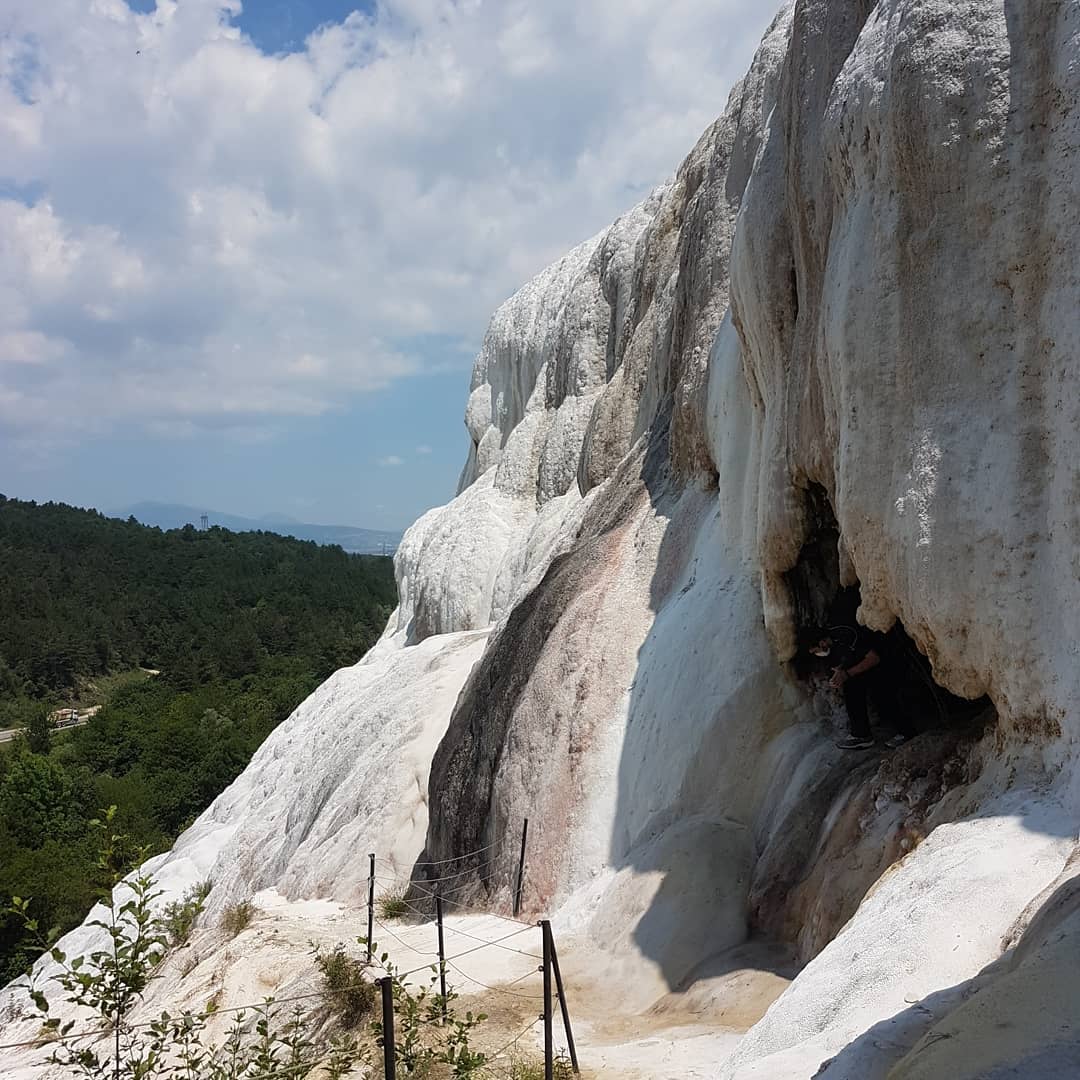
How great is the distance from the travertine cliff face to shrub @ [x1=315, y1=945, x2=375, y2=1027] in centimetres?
172

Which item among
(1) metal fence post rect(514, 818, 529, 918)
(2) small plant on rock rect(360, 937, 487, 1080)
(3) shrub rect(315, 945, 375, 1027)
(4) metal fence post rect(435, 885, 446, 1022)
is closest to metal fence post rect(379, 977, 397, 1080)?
(2) small plant on rock rect(360, 937, 487, 1080)

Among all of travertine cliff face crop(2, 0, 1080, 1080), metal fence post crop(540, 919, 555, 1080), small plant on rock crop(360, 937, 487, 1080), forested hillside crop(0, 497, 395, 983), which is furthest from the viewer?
forested hillside crop(0, 497, 395, 983)

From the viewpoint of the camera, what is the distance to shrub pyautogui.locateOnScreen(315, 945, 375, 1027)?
6.76 m

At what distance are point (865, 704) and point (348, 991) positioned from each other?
428cm

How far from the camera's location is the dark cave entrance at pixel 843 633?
6.86 meters

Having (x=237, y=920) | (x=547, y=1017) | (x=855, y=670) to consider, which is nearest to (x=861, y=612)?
(x=855, y=670)

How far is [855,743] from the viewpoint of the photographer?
7.30 meters

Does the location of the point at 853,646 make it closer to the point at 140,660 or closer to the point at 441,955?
the point at 441,955

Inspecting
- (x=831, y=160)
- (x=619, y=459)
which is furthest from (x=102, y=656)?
(x=831, y=160)

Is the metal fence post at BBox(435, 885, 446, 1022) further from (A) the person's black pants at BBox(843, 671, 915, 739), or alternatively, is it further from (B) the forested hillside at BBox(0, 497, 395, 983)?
(B) the forested hillside at BBox(0, 497, 395, 983)

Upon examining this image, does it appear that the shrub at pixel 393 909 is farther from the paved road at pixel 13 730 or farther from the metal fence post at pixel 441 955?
the paved road at pixel 13 730

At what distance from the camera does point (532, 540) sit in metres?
20.3

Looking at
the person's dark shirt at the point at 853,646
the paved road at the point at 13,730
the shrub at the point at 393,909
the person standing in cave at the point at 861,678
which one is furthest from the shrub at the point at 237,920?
the paved road at the point at 13,730

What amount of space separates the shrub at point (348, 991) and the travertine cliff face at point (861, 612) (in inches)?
67.8
